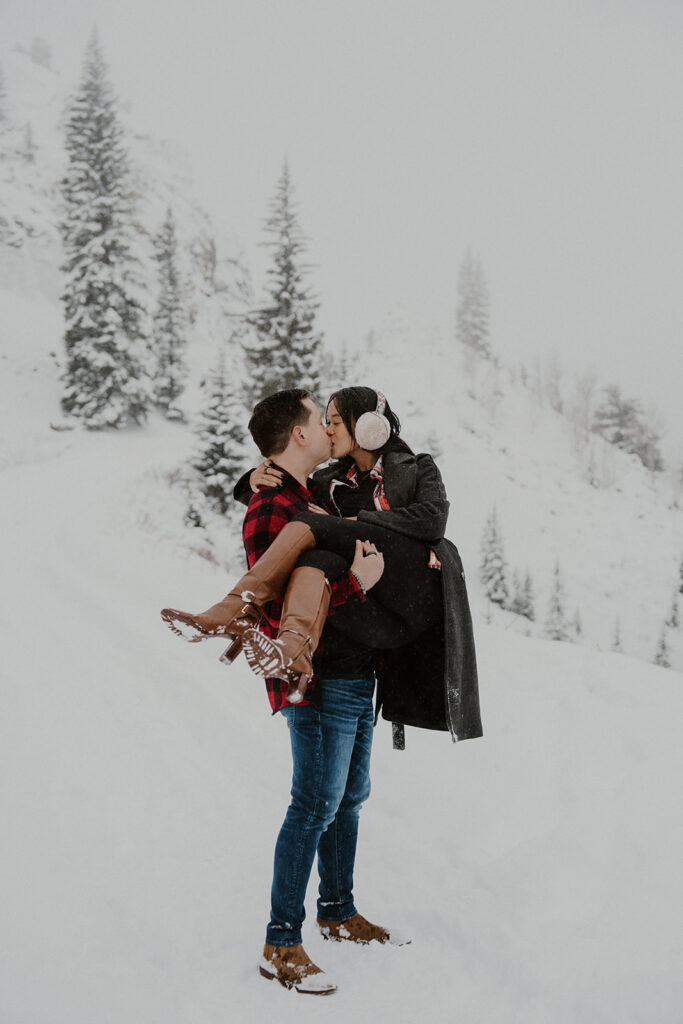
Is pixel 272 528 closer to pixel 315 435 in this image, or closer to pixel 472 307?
pixel 315 435

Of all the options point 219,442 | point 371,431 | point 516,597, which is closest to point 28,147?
point 219,442

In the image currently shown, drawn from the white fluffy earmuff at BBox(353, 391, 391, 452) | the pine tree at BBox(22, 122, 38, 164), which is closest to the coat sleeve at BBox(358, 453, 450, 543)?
the white fluffy earmuff at BBox(353, 391, 391, 452)

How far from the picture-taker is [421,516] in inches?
111

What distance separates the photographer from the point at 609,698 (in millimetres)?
5090

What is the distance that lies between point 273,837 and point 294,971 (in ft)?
3.81

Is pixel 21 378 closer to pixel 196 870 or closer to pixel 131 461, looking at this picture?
pixel 131 461

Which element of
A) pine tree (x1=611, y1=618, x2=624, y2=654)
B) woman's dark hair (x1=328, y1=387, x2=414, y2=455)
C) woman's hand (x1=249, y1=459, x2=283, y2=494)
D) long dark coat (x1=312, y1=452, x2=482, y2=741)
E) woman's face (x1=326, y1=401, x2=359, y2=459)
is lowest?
pine tree (x1=611, y1=618, x2=624, y2=654)

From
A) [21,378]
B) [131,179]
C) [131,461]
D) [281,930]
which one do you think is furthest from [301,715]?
[131,179]

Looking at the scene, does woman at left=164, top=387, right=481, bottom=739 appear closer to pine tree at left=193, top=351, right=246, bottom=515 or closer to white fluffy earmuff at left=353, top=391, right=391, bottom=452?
white fluffy earmuff at left=353, top=391, right=391, bottom=452

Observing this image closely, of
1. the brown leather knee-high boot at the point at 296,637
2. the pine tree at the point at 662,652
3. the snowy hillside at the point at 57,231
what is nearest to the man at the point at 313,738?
the brown leather knee-high boot at the point at 296,637

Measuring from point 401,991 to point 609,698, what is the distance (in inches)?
121

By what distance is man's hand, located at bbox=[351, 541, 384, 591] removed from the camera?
2.58m

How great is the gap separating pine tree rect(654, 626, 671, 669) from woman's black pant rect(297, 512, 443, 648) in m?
21.5

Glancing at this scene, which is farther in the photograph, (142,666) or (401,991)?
(142,666)
